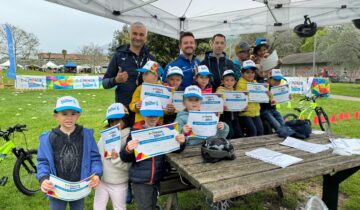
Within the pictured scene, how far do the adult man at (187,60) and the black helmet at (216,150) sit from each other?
1535mm

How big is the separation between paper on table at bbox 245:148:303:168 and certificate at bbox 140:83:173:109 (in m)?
1.19

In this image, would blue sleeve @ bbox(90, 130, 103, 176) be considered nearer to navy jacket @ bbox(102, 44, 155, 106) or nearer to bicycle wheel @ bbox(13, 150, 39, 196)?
navy jacket @ bbox(102, 44, 155, 106)

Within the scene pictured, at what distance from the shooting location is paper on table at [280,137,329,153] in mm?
3072

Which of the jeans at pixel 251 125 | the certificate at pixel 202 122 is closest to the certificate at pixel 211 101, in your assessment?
the certificate at pixel 202 122

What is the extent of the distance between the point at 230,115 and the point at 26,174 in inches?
134

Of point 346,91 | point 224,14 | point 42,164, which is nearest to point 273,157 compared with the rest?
point 42,164

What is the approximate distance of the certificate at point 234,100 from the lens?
12.6 ft

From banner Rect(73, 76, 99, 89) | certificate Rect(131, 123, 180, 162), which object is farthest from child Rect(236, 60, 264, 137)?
banner Rect(73, 76, 99, 89)

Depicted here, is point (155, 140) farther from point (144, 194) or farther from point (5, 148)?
point (5, 148)

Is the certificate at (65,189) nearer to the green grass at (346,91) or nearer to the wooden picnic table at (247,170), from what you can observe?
the wooden picnic table at (247,170)

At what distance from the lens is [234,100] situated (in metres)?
3.86

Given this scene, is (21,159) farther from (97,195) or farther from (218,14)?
(218,14)

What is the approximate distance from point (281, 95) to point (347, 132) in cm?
499

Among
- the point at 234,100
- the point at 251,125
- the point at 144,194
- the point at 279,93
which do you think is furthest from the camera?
the point at 279,93
